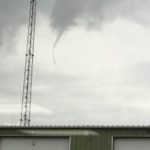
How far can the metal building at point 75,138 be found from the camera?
33.2 m

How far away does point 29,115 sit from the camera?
65500 millimetres

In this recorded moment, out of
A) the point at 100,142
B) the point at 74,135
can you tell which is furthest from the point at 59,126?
the point at 100,142

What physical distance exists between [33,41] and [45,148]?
32.8 metres

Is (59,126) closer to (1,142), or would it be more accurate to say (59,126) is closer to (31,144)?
(31,144)

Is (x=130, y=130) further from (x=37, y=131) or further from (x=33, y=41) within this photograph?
(x=33, y=41)

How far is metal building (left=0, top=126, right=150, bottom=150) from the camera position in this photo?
33156 mm

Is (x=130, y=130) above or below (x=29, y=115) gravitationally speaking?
below

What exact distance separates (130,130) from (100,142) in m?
2.62

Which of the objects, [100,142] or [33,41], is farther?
[33,41]

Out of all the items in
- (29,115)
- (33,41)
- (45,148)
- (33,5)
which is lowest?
(45,148)

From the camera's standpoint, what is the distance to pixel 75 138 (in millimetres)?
33938

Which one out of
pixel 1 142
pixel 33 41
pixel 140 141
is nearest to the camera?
pixel 140 141

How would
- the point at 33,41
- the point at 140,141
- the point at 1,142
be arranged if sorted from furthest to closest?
the point at 33,41, the point at 1,142, the point at 140,141

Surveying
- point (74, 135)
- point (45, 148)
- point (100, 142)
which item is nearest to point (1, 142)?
point (45, 148)
